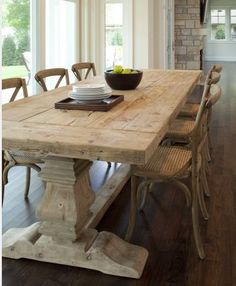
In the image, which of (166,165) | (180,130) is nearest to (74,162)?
(166,165)

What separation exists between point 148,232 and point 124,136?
99 centimetres

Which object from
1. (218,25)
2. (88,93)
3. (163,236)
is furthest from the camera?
(218,25)

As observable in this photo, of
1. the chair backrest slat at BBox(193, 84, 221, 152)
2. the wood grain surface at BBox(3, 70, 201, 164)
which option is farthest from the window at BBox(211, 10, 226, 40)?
the chair backrest slat at BBox(193, 84, 221, 152)

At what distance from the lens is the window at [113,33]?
619 centimetres

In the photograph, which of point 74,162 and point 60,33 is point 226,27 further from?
point 74,162

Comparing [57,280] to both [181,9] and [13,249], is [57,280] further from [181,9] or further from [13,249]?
[181,9]

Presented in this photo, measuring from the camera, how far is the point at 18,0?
410cm

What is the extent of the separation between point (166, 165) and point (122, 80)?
0.88 metres

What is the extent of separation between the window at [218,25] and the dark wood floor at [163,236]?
49.0 feet

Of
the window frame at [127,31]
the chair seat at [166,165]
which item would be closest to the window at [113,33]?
the window frame at [127,31]

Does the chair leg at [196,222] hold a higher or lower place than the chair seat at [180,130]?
lower

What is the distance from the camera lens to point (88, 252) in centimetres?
197

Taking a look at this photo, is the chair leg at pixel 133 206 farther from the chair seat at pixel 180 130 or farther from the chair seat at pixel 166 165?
the chair seat at pixel 180 130

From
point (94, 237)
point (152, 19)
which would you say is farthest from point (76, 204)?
point (152, 19)
